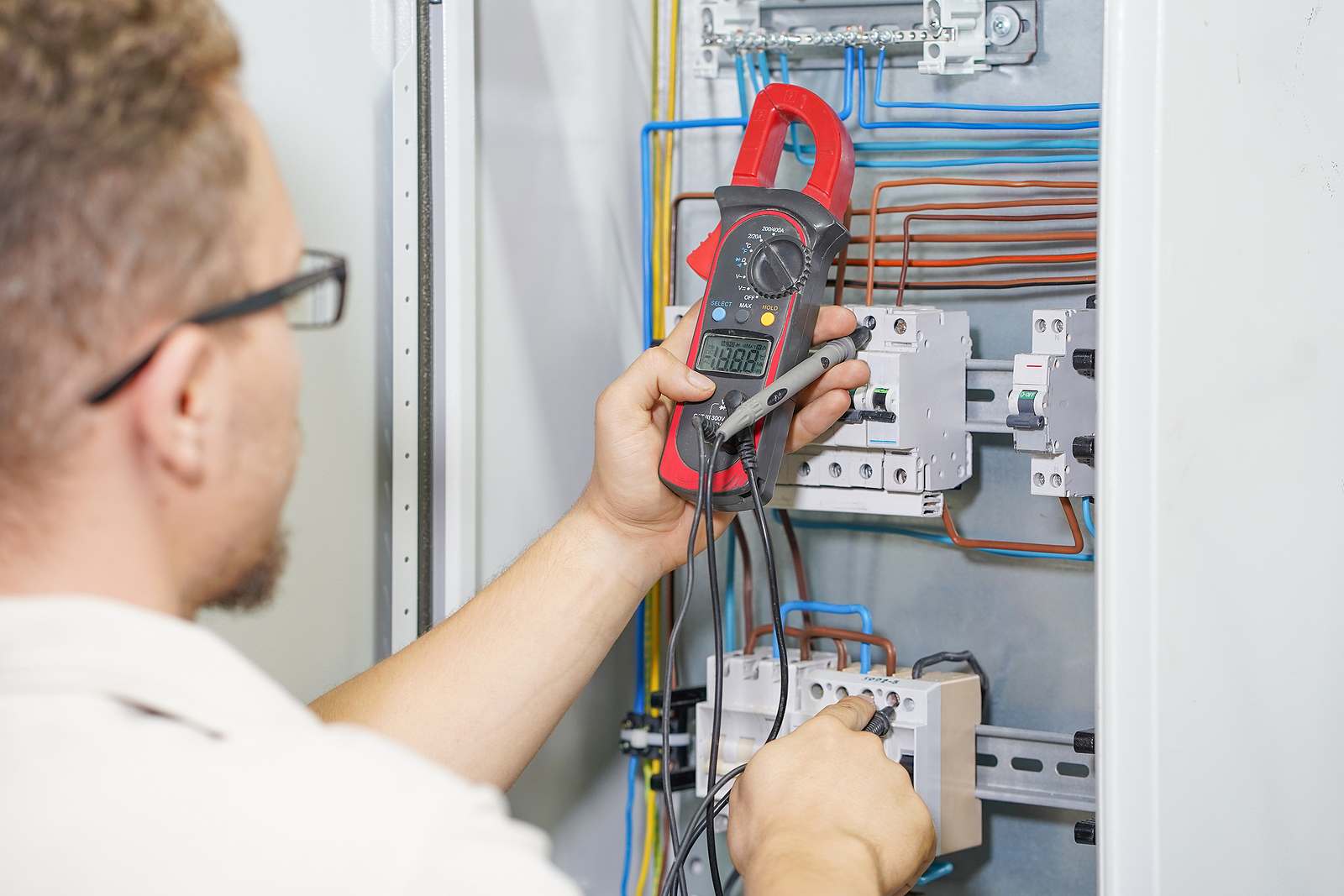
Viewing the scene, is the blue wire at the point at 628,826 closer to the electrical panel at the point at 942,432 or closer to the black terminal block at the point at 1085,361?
the electrical panel at the point at 942,432

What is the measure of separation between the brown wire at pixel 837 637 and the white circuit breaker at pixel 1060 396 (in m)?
0.29

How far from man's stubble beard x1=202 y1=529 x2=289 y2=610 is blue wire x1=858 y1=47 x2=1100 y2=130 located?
91 centimetres

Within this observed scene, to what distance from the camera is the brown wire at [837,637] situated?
1.34 m

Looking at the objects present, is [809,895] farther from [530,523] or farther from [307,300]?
[530,523]

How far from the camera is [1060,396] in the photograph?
112 cm

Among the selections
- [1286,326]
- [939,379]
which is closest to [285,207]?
[1286,326]

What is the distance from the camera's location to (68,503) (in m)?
0.58

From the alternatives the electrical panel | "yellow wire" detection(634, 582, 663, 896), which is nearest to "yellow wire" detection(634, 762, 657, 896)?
"yellow wire" detection(634, 582, 663, 896)

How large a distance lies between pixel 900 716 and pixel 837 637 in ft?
0.70

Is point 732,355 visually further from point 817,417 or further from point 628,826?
point 628,826

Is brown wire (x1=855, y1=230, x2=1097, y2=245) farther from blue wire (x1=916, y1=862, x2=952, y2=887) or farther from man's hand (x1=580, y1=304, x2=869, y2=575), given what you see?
blue wire (x1=916, y1=862, x2=952, y2=887)

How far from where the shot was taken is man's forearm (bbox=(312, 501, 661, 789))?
102cm

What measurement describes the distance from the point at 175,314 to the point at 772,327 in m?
0.63

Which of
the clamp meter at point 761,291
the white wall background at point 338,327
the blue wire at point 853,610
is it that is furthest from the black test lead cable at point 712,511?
the white wall background at point 338,327
